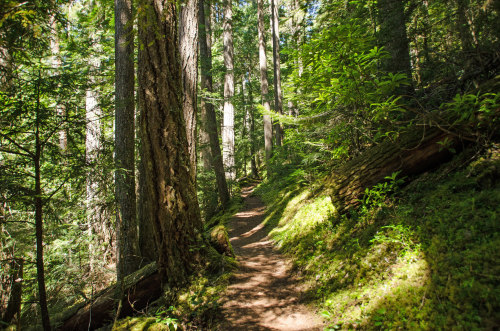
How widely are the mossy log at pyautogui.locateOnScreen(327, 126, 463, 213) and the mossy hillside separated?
0.71 feet

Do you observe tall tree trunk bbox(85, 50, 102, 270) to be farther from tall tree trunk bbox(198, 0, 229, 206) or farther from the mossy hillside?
the mossy hillside

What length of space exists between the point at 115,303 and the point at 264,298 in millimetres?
2586

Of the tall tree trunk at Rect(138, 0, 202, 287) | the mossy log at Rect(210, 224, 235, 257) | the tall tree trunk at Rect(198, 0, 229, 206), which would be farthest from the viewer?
the tall tree trunk at Rect(198, 0, 229, 206)

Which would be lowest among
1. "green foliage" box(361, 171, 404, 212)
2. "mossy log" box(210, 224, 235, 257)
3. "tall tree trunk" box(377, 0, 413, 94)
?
"mossy log" box(210, 224, 235, 257)

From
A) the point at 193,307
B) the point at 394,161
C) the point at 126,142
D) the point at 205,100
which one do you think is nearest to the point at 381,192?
the point at 394,161

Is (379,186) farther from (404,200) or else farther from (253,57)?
(253,57)

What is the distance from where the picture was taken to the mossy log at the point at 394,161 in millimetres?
3680

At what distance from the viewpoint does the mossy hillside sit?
2135mm

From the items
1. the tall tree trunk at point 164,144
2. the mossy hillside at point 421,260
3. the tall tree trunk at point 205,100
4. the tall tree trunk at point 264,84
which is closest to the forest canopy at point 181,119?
the tall tree trunk at point 164,144

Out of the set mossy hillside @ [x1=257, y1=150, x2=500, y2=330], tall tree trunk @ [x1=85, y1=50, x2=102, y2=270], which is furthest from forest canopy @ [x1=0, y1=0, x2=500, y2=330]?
mossy hillside @ [x1=257, y1=150, x2=500, y2=330]

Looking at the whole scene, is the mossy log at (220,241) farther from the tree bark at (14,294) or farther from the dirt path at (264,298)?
the tree bark at (14,294)

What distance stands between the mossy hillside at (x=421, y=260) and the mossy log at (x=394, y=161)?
0.71 ft

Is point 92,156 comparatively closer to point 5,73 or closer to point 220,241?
point 5,73

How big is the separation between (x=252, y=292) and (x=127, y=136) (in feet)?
16.4
